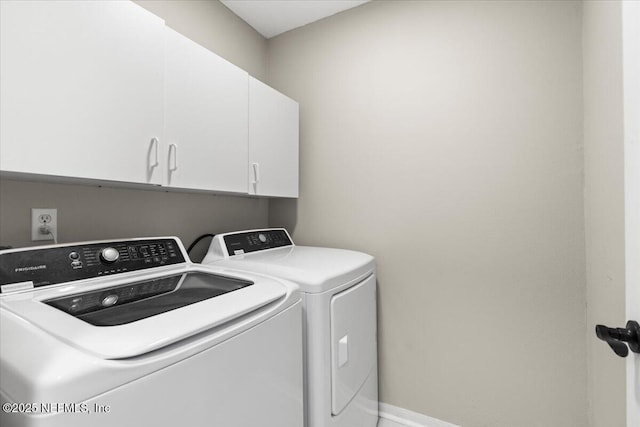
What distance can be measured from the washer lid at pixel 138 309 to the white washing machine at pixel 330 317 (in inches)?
8.3

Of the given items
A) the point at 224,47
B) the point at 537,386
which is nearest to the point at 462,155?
the point at 537,386

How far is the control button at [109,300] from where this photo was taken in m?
0.87

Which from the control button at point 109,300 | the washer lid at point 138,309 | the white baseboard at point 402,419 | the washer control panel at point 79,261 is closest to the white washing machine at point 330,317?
the white baseboard at point 402,419

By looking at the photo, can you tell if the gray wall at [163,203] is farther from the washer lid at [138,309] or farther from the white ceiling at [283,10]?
the washer lid at [138,309]

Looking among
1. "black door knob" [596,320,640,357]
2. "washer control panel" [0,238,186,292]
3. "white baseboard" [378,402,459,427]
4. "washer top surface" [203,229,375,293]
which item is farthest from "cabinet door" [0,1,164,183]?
"white baseboard" [378,402,459,427]

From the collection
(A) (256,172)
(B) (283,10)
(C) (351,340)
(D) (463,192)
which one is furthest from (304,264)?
(B) (283,10)

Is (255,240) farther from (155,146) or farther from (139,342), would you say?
(139,342)

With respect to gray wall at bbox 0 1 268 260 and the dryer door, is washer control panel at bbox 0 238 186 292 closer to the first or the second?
gray wall at bbox 0 1 268 260

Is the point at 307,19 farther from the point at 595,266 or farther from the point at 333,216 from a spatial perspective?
the point at 595,266

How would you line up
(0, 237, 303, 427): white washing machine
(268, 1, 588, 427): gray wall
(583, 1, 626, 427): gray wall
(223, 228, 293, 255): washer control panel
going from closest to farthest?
1. (0, 237, 303, 427): white washing machine
2. (583, 1, 626, 427): gray wall
3. (268, 1, 588, 427): gray wall
4. (223, 228, 293, 255): washer control panel

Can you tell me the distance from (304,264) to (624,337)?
1.05m

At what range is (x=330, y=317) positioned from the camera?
1222 mm

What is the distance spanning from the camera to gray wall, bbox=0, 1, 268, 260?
44.6 inches

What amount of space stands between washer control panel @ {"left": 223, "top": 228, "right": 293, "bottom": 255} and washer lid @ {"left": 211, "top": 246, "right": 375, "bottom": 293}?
0.04 meters
